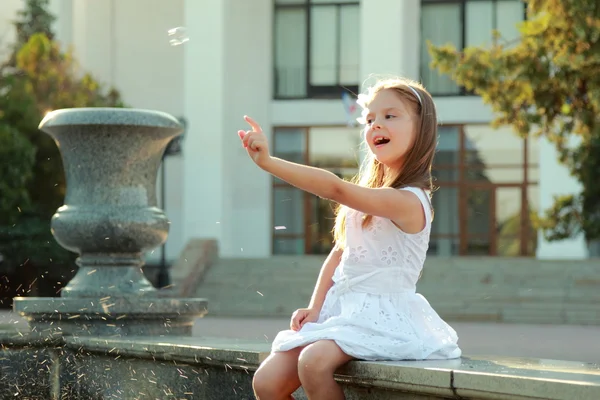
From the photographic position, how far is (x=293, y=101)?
31672 mm

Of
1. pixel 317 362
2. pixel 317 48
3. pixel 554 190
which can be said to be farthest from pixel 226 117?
pixel 317 362

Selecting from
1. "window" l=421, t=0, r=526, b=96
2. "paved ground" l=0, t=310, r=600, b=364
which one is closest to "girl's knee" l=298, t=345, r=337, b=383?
"paved ground" l=0, t=310, r=600, b=364

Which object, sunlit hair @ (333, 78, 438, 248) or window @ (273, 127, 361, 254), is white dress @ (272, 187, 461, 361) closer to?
sunlit hair @ (333, 78, 438, 248)

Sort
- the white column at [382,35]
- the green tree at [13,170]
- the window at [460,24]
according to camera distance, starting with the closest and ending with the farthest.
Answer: the green tree at [13,170]
the white column at [382,35]
the window at [460,24]

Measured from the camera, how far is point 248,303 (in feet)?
67.4

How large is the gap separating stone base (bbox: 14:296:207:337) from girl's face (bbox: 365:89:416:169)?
110 inches

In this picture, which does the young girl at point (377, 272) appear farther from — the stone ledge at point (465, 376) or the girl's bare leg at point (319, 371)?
the stone ledge at point (465, 376)

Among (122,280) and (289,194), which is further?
(289,194)

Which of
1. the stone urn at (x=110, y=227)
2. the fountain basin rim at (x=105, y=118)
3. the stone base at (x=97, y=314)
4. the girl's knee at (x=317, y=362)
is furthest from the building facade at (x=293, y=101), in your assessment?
the girl's knee at (x=317, y=362)

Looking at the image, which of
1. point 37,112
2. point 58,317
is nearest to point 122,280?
point 58,317

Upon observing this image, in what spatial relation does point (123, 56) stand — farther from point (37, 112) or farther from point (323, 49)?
point (37, 112)

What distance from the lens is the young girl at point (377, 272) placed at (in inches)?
153

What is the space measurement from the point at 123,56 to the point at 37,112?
850cm

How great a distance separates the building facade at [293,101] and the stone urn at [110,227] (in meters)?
22.0
